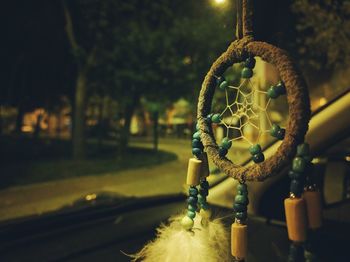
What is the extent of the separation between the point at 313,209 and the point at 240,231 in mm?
271

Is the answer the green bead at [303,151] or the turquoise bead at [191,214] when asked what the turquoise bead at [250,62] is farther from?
the turquoise bead at [191,214]

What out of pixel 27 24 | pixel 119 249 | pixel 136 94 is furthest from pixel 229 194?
pixel 27 24

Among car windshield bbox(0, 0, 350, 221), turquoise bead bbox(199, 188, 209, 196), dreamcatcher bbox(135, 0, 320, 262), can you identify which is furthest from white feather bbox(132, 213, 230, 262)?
car windshield bbox(0, 0, 350, 221)

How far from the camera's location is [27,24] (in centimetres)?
1545

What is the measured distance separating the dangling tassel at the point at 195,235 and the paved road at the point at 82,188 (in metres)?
5.43

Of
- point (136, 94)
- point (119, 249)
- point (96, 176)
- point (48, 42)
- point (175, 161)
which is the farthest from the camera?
point (48, 42)

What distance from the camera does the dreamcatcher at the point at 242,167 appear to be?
115 centimetres

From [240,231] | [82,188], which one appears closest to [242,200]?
[240,231]

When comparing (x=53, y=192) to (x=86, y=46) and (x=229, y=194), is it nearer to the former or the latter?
(x=86, y=46)

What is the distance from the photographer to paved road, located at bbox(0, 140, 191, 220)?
314 inches

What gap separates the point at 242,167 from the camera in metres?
1.35

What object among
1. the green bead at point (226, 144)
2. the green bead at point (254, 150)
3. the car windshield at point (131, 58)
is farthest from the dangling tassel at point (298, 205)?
the car windshield at point (131, 58)

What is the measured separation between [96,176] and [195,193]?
1008cm

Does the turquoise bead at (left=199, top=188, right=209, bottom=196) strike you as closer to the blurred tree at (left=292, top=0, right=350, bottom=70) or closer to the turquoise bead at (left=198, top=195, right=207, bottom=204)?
the turquoise bead at (left=198, top=195, right=207, bottom=204)
